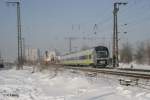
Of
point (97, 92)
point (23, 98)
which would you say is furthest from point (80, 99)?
point (23, 98)

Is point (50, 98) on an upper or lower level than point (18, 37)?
lower

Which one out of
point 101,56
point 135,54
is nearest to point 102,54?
point 101,56

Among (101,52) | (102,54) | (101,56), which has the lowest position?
(101,56)

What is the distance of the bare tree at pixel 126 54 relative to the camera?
101 metres

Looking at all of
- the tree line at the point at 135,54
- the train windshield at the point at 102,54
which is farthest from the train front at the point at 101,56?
the tree line at the point at 135,54

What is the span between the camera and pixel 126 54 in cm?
10588

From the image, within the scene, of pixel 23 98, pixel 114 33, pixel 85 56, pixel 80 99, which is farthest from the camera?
pixel 85 56

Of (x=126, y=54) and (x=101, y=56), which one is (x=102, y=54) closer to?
(x=101, y=56)

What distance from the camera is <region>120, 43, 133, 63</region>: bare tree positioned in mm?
101200

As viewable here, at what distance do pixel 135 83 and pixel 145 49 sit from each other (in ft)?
294

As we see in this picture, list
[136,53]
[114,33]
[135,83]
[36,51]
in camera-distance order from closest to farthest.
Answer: [135,83] → [114,33] → [136,53] → [36,51]

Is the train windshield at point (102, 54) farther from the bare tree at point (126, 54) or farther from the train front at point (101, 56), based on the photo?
the bare tree at point (126, 54)

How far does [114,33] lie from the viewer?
157 feet

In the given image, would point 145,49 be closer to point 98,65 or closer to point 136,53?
point 136,53
